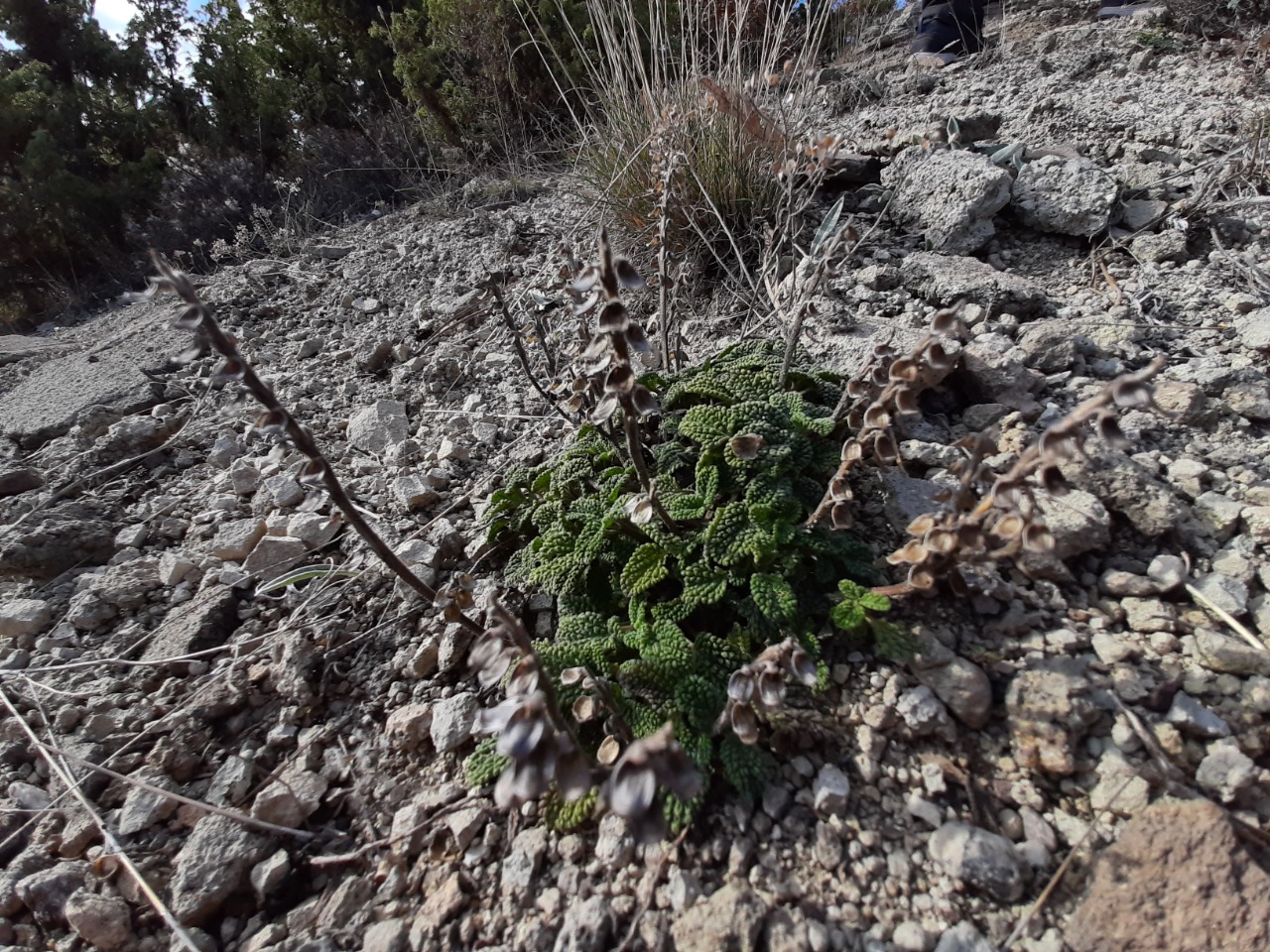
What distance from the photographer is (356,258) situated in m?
4.36

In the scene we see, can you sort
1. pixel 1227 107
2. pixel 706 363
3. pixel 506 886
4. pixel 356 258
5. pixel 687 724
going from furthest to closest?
pixel 356 258 → pixel 1227 107 → pixel 706 363 → pixel 687 724 → pixel 506 886

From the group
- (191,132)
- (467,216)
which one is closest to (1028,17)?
(467,216)

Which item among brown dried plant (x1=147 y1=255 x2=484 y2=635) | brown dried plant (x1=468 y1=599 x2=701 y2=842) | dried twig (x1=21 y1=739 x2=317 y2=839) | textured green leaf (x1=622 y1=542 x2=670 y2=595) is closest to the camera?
brown dried plant (x1=468 y1=599 x2=701 y2=842)

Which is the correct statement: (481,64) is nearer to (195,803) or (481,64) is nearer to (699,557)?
(699,557)

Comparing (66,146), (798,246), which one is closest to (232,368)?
(798,246)

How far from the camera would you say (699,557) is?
1616mm

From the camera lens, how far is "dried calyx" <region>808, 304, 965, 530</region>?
4.17 feet

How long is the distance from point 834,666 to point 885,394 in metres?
0.58

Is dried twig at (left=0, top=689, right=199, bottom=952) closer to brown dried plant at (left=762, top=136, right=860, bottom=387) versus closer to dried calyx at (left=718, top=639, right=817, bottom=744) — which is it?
dried calyx at (left=718, top=639, right=817, bottom=744)

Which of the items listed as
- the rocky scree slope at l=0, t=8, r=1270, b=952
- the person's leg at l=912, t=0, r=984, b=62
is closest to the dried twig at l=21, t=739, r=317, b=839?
the rocky scree slope at l=0, t=8, r=1270, b=952

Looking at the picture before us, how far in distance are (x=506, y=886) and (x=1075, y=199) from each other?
2902mm

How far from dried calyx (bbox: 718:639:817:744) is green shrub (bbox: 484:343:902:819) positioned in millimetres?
128

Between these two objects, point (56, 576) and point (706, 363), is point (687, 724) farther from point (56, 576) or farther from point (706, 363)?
point (56, 576)

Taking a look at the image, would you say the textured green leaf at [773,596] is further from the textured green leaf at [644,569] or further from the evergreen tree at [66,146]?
the evergreen tree at [66,146]
